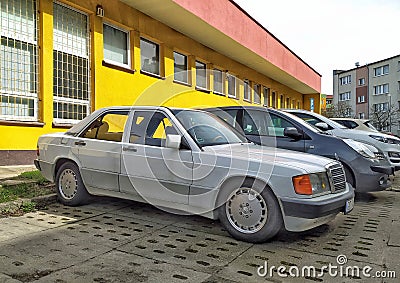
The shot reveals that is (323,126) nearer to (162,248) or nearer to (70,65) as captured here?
(162,248)

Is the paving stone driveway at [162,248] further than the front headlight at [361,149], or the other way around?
the front headlight at [361,149]

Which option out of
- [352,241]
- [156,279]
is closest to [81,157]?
[156,279]

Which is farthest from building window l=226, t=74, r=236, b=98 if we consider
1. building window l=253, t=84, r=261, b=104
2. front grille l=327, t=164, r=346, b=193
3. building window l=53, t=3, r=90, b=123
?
front grille l=327, t=164, r=346, b=193

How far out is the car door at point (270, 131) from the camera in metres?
6.54

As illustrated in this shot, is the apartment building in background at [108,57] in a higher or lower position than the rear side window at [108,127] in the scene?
higher

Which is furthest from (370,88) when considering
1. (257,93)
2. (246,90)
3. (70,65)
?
(70,65)

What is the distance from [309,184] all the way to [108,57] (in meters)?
8.84

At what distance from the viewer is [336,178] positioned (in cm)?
442

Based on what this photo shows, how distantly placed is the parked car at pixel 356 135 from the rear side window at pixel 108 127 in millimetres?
3945

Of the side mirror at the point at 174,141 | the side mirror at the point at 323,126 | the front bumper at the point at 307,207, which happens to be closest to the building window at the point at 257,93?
the side mirror at the point at 323,126

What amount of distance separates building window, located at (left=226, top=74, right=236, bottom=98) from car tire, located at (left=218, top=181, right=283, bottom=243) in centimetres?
1491

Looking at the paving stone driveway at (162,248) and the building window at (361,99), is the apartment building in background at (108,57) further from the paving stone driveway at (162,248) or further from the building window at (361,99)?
the building window at (361,99)

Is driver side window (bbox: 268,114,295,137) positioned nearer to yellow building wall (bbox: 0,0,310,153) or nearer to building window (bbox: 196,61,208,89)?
yellow building wall (bbox: 0,0,310,153)

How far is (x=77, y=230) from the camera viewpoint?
14.6 feet
